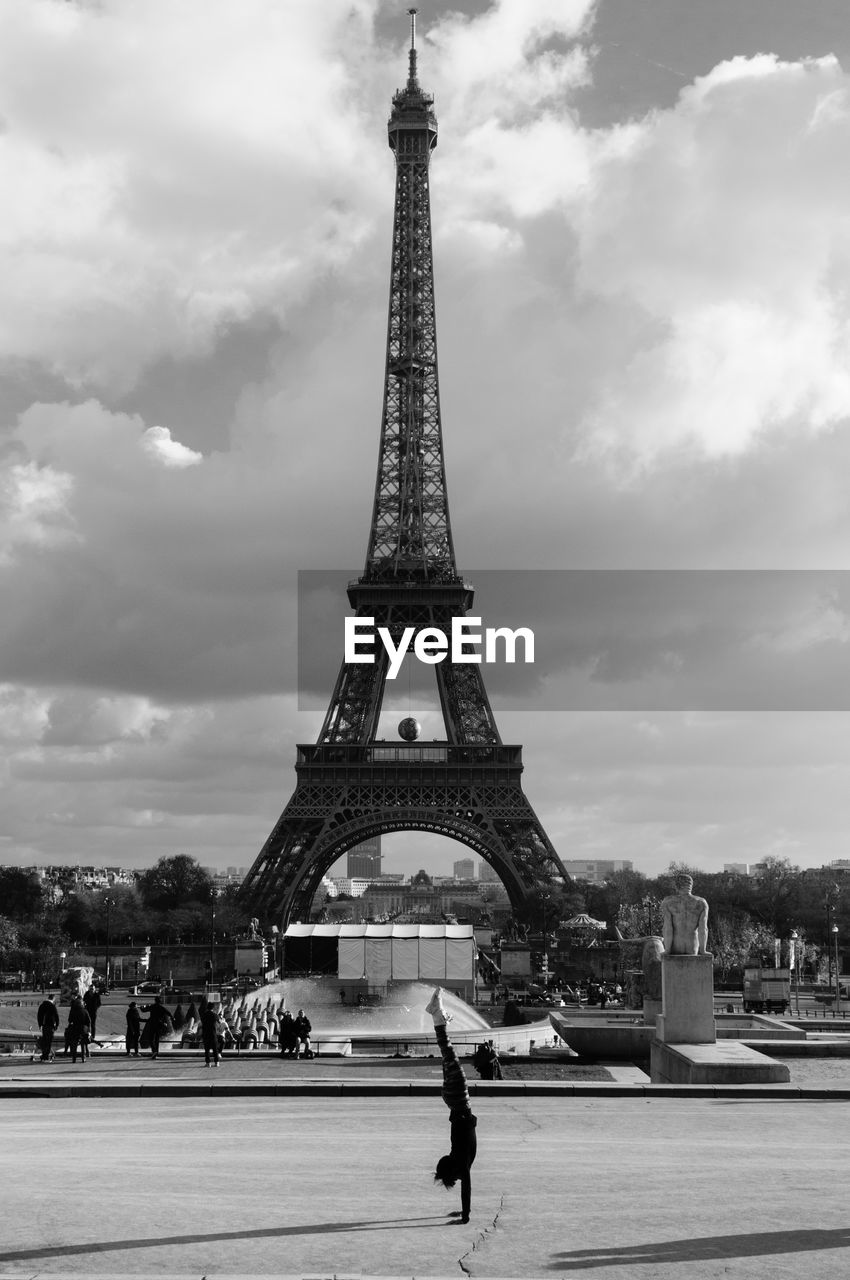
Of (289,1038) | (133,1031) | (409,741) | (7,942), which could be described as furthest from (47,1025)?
(7,942)

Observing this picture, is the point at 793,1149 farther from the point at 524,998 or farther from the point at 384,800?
the point at 384,800

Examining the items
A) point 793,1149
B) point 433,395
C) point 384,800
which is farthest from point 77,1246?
point 433,395

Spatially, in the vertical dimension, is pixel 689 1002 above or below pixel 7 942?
above

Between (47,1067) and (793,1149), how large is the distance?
1655 centimetres

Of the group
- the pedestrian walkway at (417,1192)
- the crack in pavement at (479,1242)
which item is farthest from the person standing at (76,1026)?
the crack in pavement at (479,1242)

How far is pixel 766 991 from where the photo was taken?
5841 cm

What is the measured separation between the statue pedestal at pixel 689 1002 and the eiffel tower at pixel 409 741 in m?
71.3

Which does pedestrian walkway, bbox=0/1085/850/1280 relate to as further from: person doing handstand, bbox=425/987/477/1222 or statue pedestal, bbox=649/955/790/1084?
statue pedestal, bbox=649/955/790/1084

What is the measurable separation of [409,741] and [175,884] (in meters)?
71.8

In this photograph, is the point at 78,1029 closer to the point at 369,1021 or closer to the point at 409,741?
the point at 369,1021

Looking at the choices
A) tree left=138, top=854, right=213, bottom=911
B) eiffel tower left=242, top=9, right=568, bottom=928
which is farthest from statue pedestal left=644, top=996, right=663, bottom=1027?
tree left=138, top=854, right=213, bottom=911

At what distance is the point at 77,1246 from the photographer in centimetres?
1133

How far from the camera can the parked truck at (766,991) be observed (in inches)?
2201

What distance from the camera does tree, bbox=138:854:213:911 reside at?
162 meters
